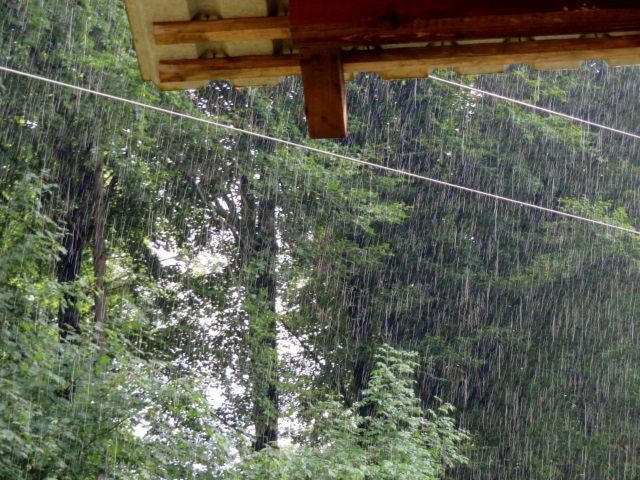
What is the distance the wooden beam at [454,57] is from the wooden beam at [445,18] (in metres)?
0.16

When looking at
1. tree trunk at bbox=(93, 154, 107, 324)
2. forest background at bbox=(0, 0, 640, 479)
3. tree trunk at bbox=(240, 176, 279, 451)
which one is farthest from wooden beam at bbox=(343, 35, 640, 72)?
tree trunk at bbox=(240, 176, 279, 451)

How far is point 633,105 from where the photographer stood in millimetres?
16156

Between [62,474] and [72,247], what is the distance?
19.8ft

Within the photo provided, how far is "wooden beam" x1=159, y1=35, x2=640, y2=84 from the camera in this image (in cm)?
222

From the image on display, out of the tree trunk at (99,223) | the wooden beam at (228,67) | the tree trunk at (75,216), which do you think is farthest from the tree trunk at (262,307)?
the wooden beam at (228,67)

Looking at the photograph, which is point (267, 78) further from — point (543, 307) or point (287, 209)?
point (543, 307)

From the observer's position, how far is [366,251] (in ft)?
47.1

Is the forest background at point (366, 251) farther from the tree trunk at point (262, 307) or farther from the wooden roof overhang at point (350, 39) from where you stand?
the wooden roof overhang at point (350, 39)

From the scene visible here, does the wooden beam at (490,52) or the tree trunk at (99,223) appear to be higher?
the wooden beam at (490,52)

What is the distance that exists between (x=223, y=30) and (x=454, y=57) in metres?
0.62

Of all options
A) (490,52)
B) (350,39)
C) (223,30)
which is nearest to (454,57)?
(490,52)

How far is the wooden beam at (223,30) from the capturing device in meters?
2.15

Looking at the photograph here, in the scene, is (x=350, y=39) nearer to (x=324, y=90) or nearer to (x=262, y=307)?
(x=324, y=90)

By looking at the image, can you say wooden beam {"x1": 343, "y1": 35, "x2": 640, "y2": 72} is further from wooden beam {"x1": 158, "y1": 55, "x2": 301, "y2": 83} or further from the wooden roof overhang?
wooden beam {"x1": 158, "y1": 55, "x2": 301, "y2": 83}
